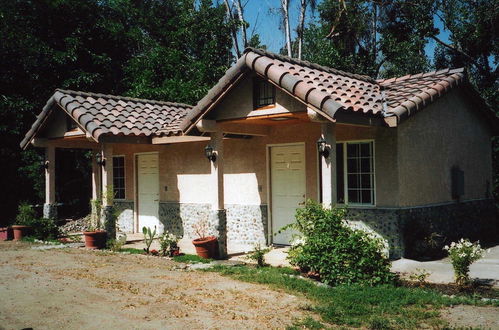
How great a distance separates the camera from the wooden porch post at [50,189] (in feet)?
47.4

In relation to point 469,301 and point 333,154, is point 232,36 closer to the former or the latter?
point 333,154

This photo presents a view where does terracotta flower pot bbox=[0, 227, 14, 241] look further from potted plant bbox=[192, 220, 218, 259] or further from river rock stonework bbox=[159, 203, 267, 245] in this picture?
potted plant bbox=[192, 220, 218, 259]

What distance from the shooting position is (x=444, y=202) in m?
11.3

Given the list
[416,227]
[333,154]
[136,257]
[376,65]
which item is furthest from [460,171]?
[376,65]

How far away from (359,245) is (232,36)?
20.4 meters

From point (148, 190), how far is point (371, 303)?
970 cm

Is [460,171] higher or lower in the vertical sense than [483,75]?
lower

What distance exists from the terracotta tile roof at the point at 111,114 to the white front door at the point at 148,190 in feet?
4.50

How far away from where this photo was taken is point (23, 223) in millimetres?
14305

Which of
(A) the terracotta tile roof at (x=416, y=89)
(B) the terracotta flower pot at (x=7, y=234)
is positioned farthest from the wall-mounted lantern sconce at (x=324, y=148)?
(B) the terracotta flower pot at (x=7, y=234)

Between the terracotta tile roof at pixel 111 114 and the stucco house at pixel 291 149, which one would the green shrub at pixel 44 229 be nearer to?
the stucco house at pixel 291 149

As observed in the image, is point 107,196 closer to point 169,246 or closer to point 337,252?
point 169,246

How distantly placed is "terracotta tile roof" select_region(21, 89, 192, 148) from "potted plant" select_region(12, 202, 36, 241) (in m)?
2.08

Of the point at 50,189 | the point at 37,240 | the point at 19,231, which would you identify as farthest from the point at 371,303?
the point at 50,189
